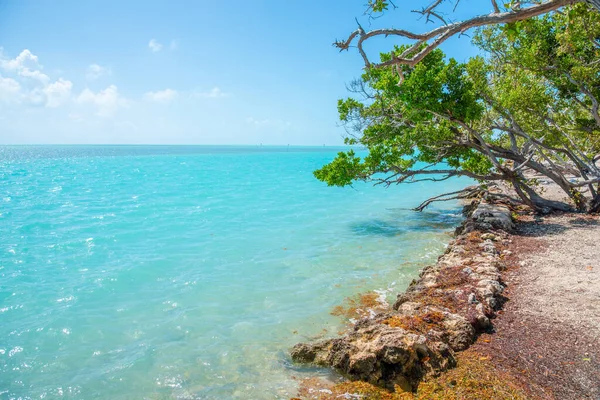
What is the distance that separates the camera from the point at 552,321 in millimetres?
5980

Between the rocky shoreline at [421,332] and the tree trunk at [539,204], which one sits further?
the tree trunk at [539,204]

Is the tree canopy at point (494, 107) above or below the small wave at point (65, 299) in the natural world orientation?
above

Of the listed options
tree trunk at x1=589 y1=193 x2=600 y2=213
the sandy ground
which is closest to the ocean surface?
the sandy ground

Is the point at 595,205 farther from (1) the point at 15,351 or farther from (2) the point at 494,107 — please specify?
(1) the point at 15,351

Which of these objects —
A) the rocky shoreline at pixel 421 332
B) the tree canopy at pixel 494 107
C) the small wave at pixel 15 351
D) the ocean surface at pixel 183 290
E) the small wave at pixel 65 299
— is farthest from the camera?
the tree canopy at pixel 494 107

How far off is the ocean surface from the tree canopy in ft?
11.8

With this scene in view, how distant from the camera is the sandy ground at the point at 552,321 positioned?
4582mm

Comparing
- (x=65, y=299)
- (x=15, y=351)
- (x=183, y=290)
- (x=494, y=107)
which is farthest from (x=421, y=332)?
(x=494, y=107)

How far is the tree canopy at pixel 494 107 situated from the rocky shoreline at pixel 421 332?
7113mm

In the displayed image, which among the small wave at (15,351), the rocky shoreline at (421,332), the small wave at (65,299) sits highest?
the rocky shoreline at (421,332)

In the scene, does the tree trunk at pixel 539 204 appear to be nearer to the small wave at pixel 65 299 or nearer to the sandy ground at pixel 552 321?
the sandy ground at pixel 552 321

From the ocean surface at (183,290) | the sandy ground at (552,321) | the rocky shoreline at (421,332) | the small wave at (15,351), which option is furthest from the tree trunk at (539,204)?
the small wave at (15,351)

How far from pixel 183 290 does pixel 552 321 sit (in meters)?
8.66

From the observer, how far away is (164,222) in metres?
19.9
